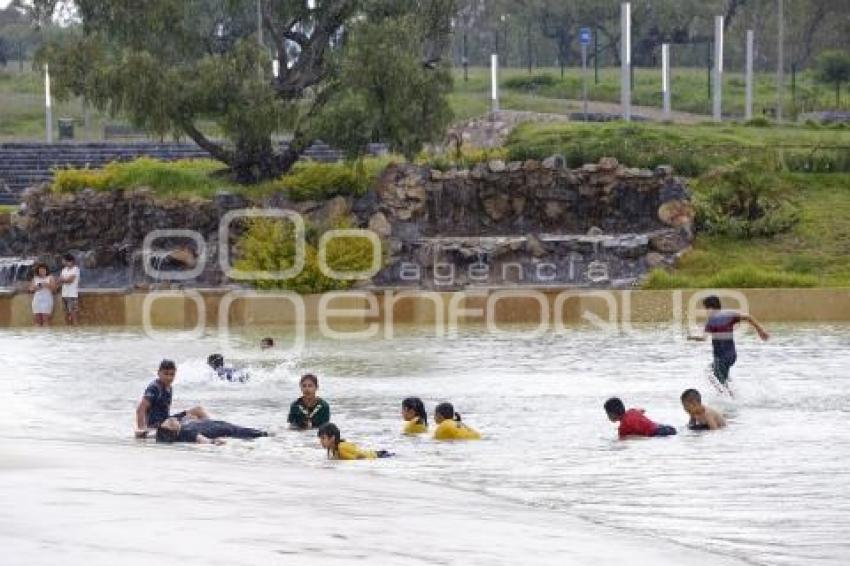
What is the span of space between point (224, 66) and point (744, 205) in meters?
10.5

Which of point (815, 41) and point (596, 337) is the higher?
point (815, 41)

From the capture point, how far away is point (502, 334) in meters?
30.7

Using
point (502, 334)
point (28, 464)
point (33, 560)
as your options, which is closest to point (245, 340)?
point (502, 334)

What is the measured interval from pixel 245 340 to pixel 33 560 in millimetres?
20756

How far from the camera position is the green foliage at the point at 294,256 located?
115ft

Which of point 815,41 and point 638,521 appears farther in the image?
point 815,41

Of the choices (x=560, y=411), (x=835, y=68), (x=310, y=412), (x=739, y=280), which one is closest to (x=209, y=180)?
(x=739, y=280)

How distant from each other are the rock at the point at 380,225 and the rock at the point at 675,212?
17.3 ft

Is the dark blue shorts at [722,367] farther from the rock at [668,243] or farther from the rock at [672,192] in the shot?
the rock at [672,192]

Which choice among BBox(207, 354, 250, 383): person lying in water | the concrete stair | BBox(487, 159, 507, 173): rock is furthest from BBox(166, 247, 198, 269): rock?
BBox(207, 354, 250, 383): person lying in water

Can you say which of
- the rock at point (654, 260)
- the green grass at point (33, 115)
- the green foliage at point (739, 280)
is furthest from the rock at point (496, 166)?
the green grass at point (33, 115)

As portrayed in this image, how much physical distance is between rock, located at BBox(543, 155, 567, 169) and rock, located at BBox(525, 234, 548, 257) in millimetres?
2354

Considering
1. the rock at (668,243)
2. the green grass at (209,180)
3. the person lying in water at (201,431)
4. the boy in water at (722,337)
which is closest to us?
the person lying in water at (201,431)

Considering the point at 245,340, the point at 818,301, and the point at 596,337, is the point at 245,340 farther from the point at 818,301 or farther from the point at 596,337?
the point at 818,301
